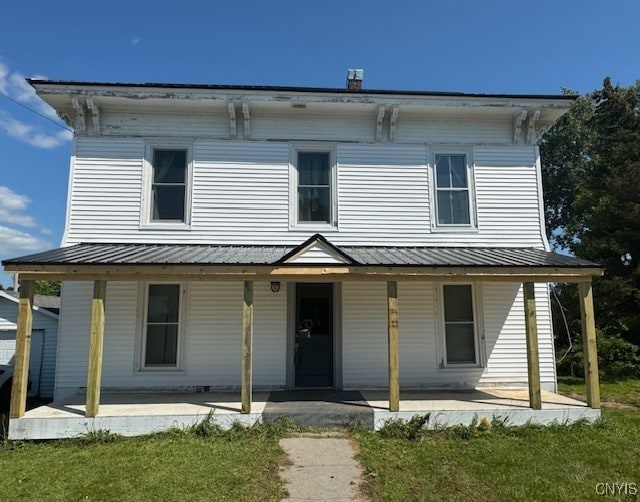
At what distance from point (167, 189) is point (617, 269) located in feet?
48.2

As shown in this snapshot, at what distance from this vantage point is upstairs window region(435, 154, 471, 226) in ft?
33.1

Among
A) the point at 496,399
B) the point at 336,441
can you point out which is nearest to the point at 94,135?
the point at 336,441

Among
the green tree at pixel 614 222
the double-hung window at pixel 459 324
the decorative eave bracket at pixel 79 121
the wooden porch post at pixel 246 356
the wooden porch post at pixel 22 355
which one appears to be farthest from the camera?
the green tree at pixel 614 222

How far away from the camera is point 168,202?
32.1ft

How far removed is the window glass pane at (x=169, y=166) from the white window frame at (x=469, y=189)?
17.8 ft

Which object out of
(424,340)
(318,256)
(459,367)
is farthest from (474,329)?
(318,256)

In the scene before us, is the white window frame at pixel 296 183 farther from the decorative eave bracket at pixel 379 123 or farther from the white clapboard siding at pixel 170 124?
the white clapboard siding at pixel 170 124

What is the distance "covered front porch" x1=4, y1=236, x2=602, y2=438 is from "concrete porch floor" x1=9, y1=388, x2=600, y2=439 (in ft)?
0.05

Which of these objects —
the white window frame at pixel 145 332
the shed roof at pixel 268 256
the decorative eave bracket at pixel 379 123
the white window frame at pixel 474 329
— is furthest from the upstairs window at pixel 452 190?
the white window frame at pixel 145 332

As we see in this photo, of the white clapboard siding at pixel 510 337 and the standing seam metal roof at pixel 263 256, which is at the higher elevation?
the standing seam metal roof at pixel 263 256

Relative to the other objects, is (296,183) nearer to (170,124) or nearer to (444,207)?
(170,124)

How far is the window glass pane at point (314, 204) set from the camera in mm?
9938

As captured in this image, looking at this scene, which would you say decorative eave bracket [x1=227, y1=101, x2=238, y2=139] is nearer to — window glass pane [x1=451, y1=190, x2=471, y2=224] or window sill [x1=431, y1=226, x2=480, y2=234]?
window sill [x1=431, y1=226, x2=480, y2=234]

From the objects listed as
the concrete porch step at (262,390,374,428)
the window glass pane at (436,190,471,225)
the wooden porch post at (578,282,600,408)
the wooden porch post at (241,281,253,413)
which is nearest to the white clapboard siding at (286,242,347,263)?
the wooden porch post at (241,281,253,413)
